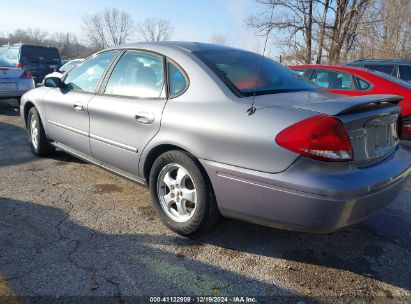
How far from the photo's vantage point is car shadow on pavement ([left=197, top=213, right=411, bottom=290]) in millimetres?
2663

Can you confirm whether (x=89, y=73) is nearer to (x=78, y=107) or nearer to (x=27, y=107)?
(x=78, y=107)

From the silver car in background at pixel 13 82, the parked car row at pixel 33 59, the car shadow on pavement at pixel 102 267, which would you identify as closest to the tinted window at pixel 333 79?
the car shadow on pavement at pixel 102 267

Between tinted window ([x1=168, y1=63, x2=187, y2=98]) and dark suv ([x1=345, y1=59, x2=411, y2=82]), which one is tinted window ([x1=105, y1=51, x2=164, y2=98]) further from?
dark suv ([x1=345, y1=59, x2=411, y2=82])

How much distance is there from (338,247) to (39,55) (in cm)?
1587

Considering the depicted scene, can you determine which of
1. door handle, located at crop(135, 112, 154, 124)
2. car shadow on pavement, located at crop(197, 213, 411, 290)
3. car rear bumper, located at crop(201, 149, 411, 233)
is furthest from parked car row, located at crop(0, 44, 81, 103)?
car rear bumper, located at crop(201, 149, 411, 233)

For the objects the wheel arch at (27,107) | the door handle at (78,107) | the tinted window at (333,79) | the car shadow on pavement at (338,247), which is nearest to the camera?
the car shadow on pavement at (338,247)

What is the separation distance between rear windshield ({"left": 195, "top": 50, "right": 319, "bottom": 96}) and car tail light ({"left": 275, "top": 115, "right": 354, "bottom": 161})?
2.07 ft

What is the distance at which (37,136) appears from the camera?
16.4 ft

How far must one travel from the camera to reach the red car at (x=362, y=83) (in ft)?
19.9

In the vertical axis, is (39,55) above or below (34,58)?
above

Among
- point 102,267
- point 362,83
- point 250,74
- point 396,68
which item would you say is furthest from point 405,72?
point 102,267

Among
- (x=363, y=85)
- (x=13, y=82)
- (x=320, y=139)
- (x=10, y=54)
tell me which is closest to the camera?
(x=320, y=139)

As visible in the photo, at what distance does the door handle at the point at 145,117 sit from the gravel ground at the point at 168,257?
2.86ft

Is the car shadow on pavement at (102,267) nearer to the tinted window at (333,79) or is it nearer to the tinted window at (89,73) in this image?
the tinted window at (89,73)
